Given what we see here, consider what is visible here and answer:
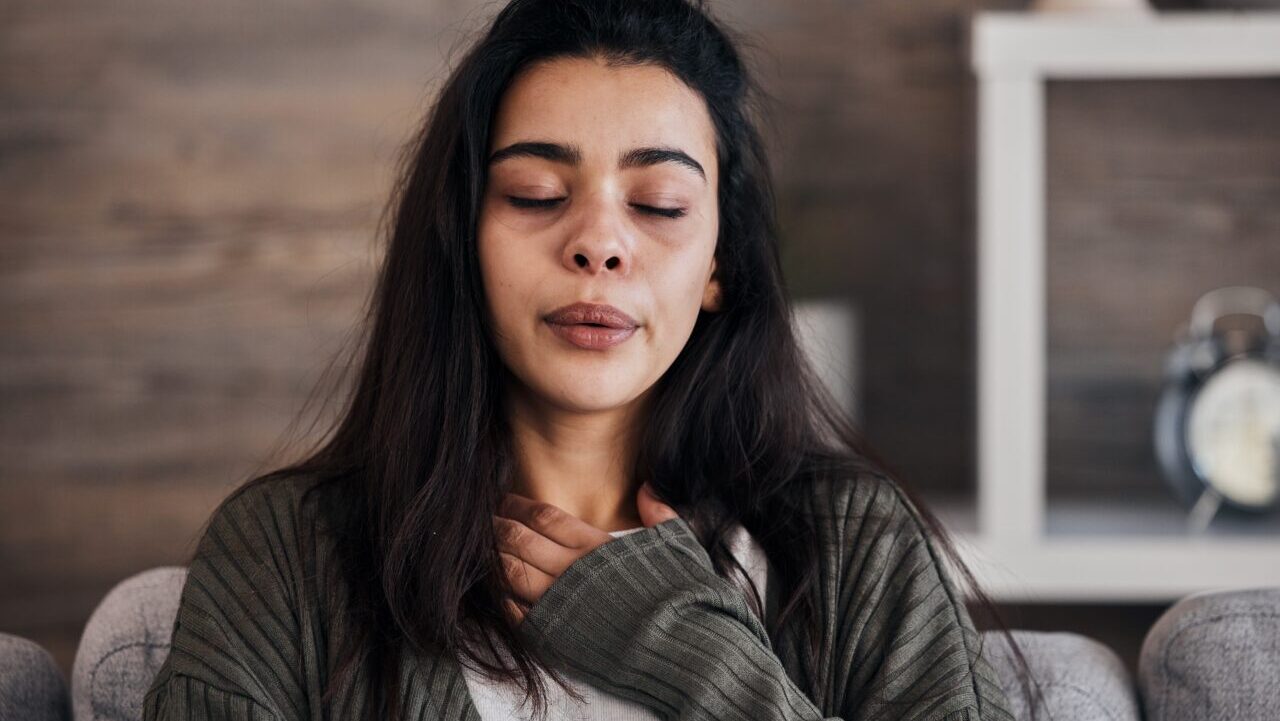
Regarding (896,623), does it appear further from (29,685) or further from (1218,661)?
(29,685)

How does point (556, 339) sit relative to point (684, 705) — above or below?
above

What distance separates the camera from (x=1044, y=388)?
2178 millimetres

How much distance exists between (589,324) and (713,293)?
0.63ft

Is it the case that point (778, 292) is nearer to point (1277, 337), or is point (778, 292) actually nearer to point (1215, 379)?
point (1215, 379)

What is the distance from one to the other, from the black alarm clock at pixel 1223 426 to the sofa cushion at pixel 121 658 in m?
1.38

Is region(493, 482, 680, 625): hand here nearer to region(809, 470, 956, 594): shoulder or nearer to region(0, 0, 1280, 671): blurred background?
region(809, 470, 956, 594): shoulder

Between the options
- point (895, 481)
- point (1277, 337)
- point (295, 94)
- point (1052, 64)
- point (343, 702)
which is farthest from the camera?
point (295, 94)

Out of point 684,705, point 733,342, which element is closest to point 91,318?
point 733,342

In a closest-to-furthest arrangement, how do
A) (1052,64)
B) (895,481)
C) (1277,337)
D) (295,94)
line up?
(895,481), (1052,64), (1277,337), (295,94)

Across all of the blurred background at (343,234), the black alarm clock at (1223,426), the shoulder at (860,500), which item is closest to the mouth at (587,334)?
the shoulder at (860,500)

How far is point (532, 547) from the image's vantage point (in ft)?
3.68

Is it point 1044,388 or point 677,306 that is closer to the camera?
point 677,306

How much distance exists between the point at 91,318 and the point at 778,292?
4.54 feet

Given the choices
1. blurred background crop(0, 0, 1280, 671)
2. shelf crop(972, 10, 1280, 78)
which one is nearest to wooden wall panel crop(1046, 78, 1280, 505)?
blurred background crop(0, 0, 1280, 671)
